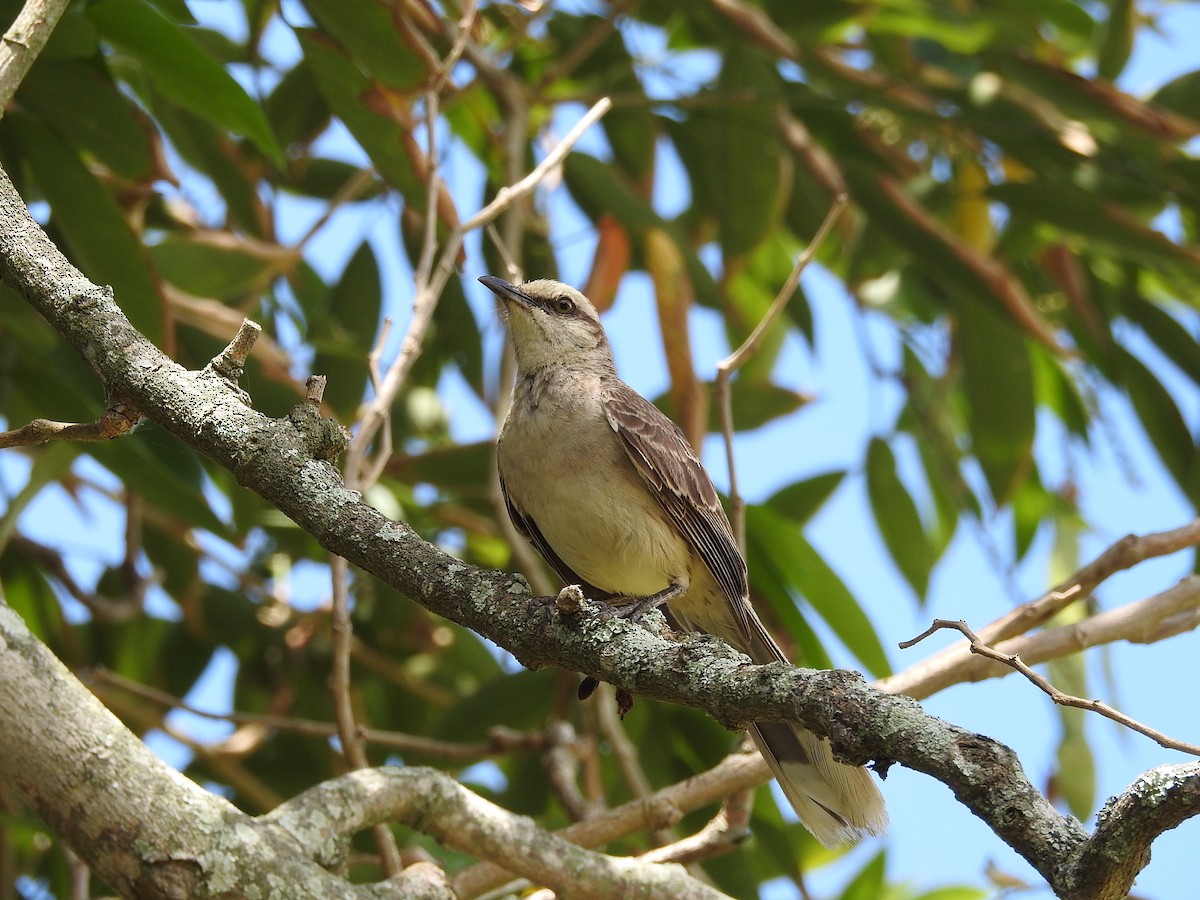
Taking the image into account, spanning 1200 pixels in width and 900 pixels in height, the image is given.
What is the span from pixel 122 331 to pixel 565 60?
3.47 metres

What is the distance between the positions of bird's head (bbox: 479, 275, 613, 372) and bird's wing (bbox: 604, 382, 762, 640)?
45 cm

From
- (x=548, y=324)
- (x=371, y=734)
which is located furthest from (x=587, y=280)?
A: (x=371, y=734)

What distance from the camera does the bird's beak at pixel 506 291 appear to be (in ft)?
14.9

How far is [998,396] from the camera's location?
17.8 feet

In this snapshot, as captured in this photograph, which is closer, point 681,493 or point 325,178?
point 681,493

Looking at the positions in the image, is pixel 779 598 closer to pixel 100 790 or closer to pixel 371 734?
pixel 371 734

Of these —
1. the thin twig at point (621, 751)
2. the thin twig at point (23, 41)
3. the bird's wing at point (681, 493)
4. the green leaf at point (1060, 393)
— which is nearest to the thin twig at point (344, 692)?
the thin twig at point (621, 751)

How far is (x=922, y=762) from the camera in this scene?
1.83m

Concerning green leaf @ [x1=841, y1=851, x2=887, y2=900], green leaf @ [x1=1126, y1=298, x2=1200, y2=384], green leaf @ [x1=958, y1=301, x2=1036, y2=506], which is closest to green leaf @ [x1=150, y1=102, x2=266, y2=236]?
green leaf @ [x1=958, y1=301, x2=1036, y2=506]

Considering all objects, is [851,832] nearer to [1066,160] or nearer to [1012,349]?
[1012,349]

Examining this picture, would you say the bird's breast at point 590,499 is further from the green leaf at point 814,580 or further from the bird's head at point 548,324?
the green leaf at point 814,580

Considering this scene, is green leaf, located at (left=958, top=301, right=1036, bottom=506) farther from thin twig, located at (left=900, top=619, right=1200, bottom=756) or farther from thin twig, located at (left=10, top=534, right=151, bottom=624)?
thin twig, located at (left=10, top=534, right=151, bottom=624)

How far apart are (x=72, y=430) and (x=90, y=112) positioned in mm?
1907

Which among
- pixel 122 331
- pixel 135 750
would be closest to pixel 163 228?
pixel 122 331
